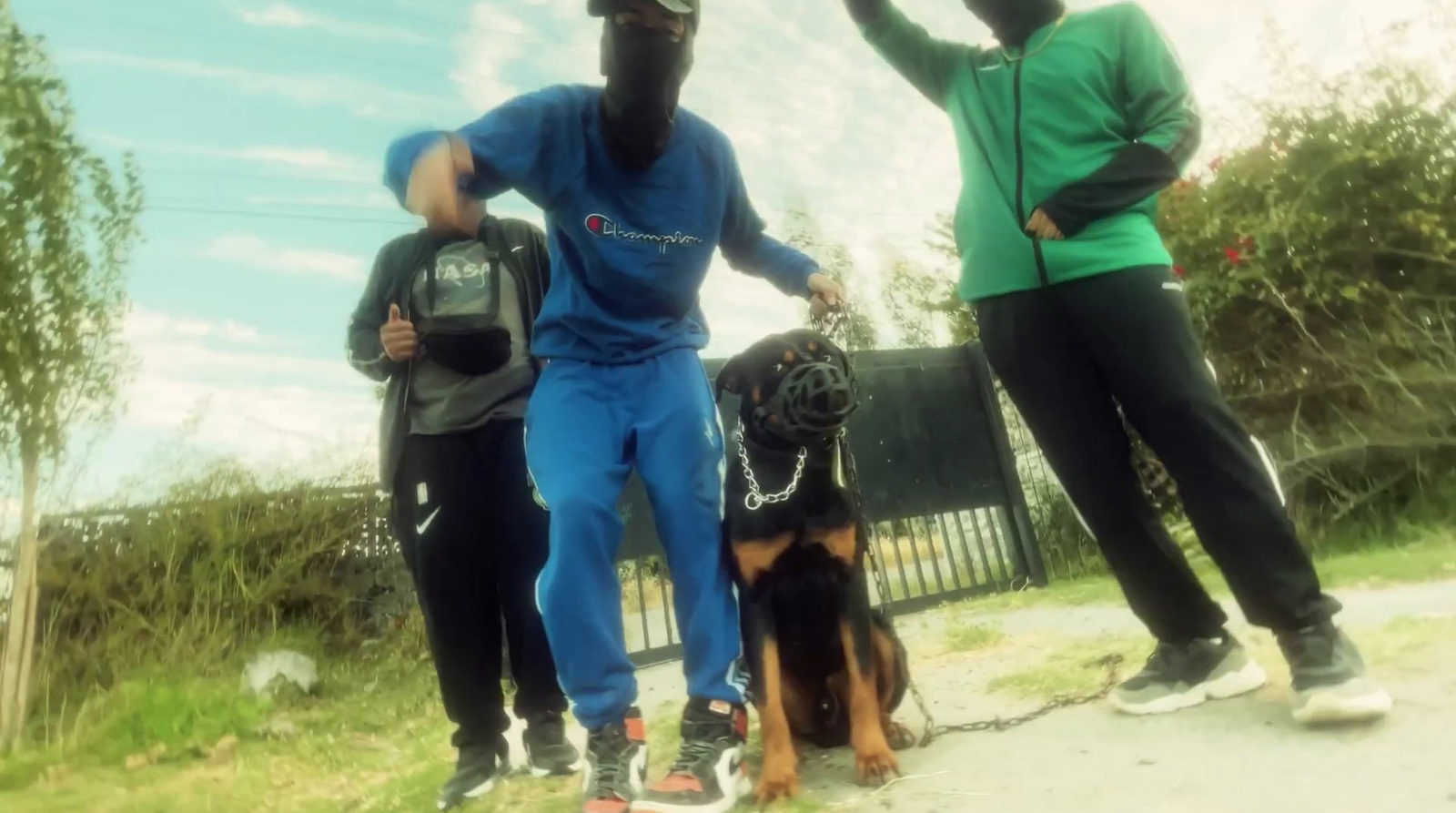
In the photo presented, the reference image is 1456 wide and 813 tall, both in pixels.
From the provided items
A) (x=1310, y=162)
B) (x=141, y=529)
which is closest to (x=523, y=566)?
(x=141, y=529)

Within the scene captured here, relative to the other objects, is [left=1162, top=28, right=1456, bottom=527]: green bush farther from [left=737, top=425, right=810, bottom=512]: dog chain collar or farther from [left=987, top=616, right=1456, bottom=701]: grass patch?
[left=737, top=425, right=810, bottom=512]: dog chain collar

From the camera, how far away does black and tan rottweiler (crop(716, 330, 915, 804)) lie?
6.11 ft

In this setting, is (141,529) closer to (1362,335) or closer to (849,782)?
(849,782)

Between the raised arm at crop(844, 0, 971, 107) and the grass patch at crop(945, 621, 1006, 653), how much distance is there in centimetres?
207

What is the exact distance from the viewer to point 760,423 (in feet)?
6.67

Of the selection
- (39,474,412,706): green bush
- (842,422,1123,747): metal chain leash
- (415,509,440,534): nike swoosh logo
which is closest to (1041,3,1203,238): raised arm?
(842,422,1123,747): metal chain leash

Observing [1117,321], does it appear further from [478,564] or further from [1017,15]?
[478,564]

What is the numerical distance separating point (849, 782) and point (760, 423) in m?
0.82

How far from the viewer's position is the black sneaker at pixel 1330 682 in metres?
1.57

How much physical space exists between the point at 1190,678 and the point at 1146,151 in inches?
47.7

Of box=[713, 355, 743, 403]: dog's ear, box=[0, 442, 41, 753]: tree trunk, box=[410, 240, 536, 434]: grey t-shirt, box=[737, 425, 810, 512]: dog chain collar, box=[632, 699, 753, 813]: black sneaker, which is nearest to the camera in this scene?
box=[632, 699, 753, 813]: black sneaker

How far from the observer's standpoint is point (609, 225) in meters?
1.99

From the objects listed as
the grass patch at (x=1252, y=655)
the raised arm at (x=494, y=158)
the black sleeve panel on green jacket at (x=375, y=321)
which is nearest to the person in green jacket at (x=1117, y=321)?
the grass patch at (x=1252, y=655)

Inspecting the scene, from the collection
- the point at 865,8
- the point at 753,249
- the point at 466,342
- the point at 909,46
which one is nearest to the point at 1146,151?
the point at 909,46
